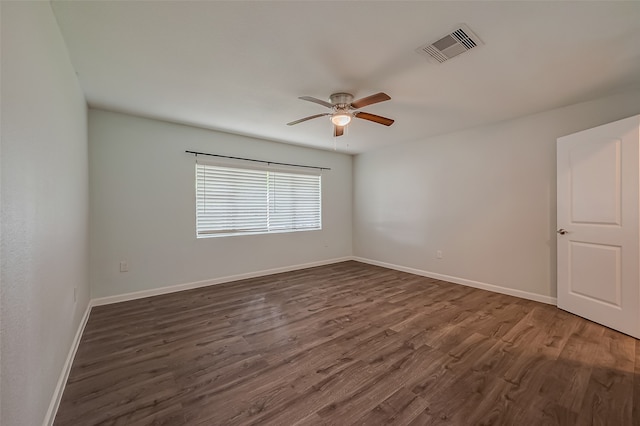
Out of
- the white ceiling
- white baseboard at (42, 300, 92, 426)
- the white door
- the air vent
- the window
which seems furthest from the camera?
the window

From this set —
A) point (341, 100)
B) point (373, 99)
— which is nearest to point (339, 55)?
point (373, 99)

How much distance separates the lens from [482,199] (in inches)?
151

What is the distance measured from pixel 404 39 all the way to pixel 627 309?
10.4 feet

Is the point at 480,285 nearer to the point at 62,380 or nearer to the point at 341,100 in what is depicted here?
the point at 341,100

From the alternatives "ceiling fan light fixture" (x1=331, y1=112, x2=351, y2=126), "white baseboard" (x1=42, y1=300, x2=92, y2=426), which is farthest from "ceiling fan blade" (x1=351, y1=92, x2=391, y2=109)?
"white baseboard" (x1=42, y1=300, x2=92, y2=426)

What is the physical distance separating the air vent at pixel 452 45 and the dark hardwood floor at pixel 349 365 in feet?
7.83

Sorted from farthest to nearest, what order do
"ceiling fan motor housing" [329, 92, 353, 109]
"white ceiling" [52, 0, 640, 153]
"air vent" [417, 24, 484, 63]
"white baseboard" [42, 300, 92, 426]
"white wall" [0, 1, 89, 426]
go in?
"ceiling fan motor housing" [329, 92, 353, 109] < "air vent" [417, 24, 484, 63] < "white ceiling" [52, 0, 640, 153] < "white baseboard" [42, 300, 92, 426] < "white wall" [0, 1, 89, 426]

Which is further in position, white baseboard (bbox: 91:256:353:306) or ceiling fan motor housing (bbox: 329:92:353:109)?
white baseboard (bbox: 91:256:353:306)

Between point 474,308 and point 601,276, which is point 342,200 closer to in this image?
point 474,308

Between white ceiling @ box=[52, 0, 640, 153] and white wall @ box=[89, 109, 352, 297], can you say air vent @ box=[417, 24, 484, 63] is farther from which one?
white wall @ box=[89, 109, 352, 297]

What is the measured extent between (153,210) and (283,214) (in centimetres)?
206

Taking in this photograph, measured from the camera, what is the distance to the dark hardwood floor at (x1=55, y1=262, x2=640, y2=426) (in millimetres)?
1518

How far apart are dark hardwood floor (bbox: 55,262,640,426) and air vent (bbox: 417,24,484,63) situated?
2.39m

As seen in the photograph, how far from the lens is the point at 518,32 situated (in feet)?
5.87
